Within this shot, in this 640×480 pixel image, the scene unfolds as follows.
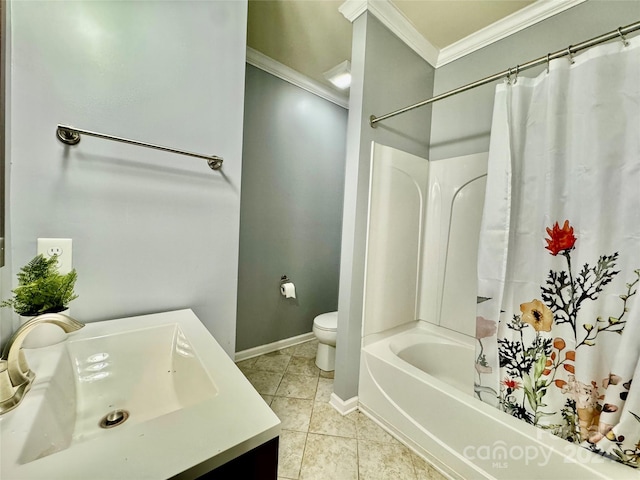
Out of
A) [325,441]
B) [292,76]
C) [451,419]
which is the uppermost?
[292,76]

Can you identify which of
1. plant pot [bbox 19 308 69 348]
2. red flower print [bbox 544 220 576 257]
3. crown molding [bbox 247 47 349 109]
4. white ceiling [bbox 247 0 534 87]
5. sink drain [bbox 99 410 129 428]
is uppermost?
white ceiling [bbox 247 0 534 87]

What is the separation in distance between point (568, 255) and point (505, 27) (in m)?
1.51

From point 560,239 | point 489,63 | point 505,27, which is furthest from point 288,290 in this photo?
point 505,27

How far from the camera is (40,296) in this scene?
0.73 meters

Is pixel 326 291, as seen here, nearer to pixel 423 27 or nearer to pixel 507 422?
pixel 507 422

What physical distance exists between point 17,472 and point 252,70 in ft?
7.68

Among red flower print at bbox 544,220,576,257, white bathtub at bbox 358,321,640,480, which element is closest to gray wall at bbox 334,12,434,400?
white bathtub at bbox 358,321,640,480

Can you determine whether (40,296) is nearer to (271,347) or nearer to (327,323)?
(327,323)

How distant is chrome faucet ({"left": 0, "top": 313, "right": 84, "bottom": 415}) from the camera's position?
51 cm

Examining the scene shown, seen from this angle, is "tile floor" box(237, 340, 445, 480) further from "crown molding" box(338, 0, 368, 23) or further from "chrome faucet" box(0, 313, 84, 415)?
"crown molding" box(338, 0, 368, 23)

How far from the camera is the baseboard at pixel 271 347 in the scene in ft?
7.06

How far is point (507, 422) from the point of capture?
3.41ft

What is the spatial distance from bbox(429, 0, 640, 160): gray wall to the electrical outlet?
7.03 feet

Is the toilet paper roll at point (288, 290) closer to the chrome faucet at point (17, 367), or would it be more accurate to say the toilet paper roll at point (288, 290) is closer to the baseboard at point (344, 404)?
the baseboard at point (344, 404)
